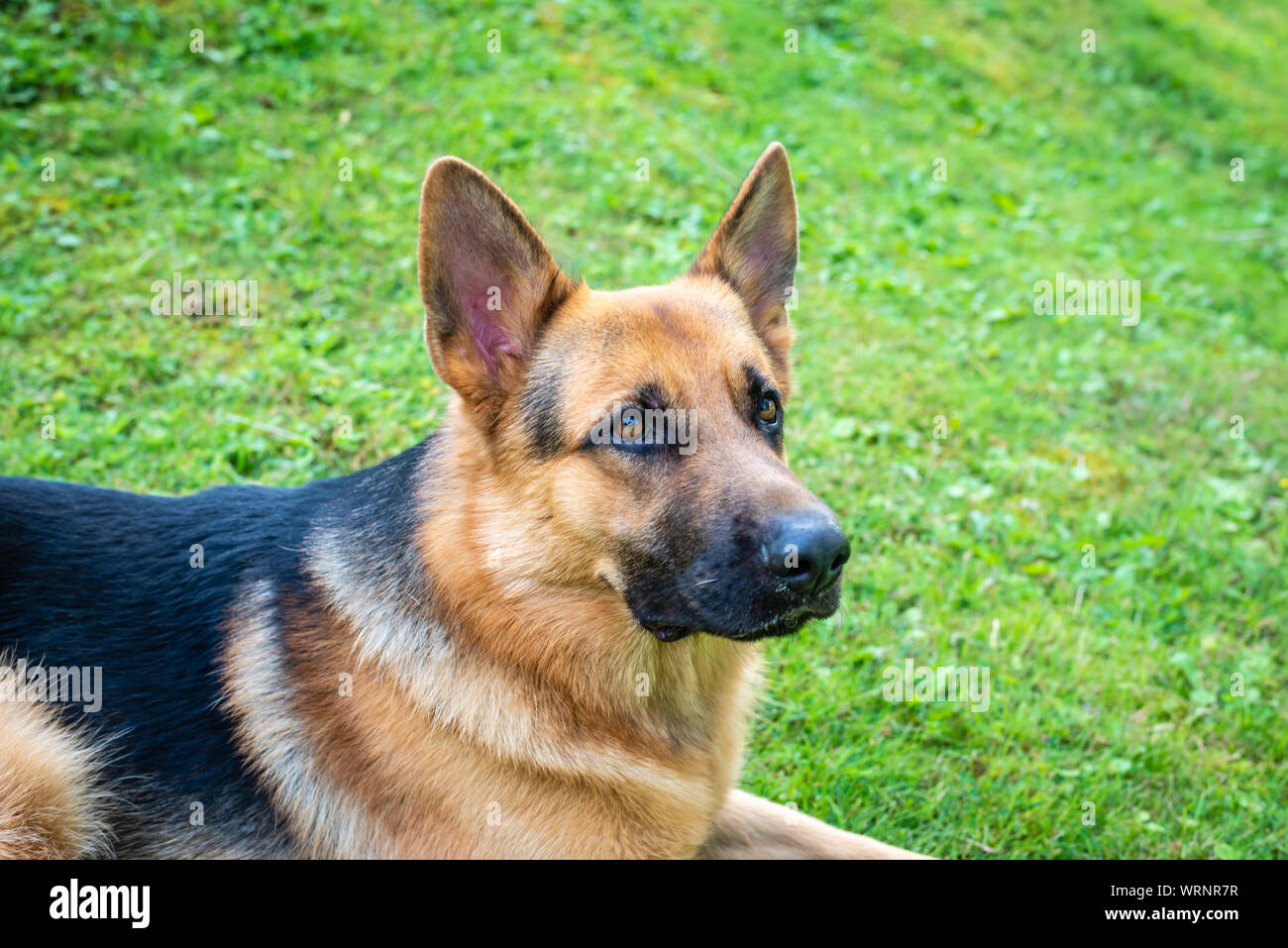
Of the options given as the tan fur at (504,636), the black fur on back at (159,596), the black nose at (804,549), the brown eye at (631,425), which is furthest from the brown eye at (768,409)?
the black fur on back at (159,596)

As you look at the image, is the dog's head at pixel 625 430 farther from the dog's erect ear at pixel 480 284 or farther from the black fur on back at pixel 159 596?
the black fur on back at pixel 159 596

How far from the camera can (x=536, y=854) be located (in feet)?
11.1

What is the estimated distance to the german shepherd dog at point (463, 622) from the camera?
346 cm

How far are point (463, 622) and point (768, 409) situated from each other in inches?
56.4

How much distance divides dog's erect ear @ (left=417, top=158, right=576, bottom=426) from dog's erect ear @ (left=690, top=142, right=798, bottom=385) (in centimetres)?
79

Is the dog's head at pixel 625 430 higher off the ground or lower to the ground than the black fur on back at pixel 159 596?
higher

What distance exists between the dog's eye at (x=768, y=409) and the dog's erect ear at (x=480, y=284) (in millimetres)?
881

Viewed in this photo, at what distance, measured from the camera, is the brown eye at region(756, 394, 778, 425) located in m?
3.90
